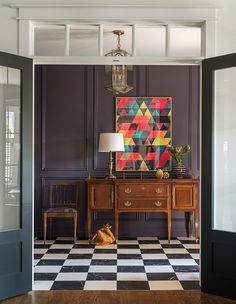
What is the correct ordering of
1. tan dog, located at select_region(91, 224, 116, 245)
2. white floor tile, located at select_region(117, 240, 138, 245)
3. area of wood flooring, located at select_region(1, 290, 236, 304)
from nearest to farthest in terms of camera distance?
area of wood flooring, located at select_region(1, 290, 236, 304), tan dog, located at select_region(91, 224, 116, 245), white floor tile, located at select_region(117, 240, 138, 245)

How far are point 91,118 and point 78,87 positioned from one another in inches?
21.0

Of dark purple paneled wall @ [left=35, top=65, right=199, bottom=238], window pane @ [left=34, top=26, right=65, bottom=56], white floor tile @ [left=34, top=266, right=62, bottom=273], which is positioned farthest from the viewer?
dark purple paneled wall @ [left=35, top=65, right=199, bottom=238]

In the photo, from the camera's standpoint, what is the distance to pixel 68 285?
409cm

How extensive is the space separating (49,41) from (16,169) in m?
2.26

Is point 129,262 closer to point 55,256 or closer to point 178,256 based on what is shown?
point 178,256

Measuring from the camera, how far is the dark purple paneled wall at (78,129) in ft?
21.3

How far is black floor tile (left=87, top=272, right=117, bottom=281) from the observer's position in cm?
430

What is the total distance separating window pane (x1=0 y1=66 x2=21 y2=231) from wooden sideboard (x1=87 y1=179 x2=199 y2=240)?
7.44 ft

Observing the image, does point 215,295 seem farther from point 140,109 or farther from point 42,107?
point 42,107

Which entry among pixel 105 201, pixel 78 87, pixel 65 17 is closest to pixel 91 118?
pixel 78 87

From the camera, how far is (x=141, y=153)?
6.51 metres

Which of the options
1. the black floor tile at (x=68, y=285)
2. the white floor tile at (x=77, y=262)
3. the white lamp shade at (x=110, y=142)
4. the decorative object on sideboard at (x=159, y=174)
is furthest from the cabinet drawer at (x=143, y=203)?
the black floor tile at (x=68, y=285)

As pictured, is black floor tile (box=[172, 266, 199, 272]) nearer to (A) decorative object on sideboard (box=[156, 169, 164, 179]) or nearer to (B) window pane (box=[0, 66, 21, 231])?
(A) decorative object on sideboard (box=[156, 169, 164, 179])

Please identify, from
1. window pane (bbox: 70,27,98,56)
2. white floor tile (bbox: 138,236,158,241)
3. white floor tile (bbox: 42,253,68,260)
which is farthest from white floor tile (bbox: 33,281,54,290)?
window pane (bbox: 70,27,98,56)
